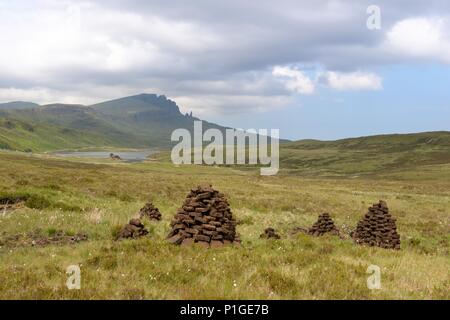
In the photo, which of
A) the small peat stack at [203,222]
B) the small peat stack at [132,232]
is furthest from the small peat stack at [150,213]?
the small peat stack at [203,222]

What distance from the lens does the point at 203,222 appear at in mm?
15523

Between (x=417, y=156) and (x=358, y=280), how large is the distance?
20519 centimetres

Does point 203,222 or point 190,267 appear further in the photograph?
point 203,222

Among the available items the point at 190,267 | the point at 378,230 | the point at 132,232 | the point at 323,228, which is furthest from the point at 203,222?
the point at 323,228

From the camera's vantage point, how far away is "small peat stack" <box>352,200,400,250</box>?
2033cm

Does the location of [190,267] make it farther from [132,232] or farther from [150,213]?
[150,213]

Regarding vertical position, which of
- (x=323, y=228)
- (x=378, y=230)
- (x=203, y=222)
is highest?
(x=203, y=222)

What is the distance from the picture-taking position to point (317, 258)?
1323 cm

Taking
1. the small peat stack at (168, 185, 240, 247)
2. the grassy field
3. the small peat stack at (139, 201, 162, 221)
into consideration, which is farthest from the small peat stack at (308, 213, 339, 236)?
the small peat stack at (139, 201, 162, 221)

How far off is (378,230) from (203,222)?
33.0 feet

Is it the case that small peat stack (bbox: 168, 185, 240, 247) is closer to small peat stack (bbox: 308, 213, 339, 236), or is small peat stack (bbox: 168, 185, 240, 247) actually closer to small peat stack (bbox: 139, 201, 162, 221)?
small peat stack (bbox: 139, 201, 162, 221)

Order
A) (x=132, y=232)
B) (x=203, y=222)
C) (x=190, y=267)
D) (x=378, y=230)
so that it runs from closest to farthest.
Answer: (x=190, y=267) → (x=203, y=222) → (x=132, y=232) → (x=378, y=230)

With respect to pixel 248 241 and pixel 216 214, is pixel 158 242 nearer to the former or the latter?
pixel 216 214
